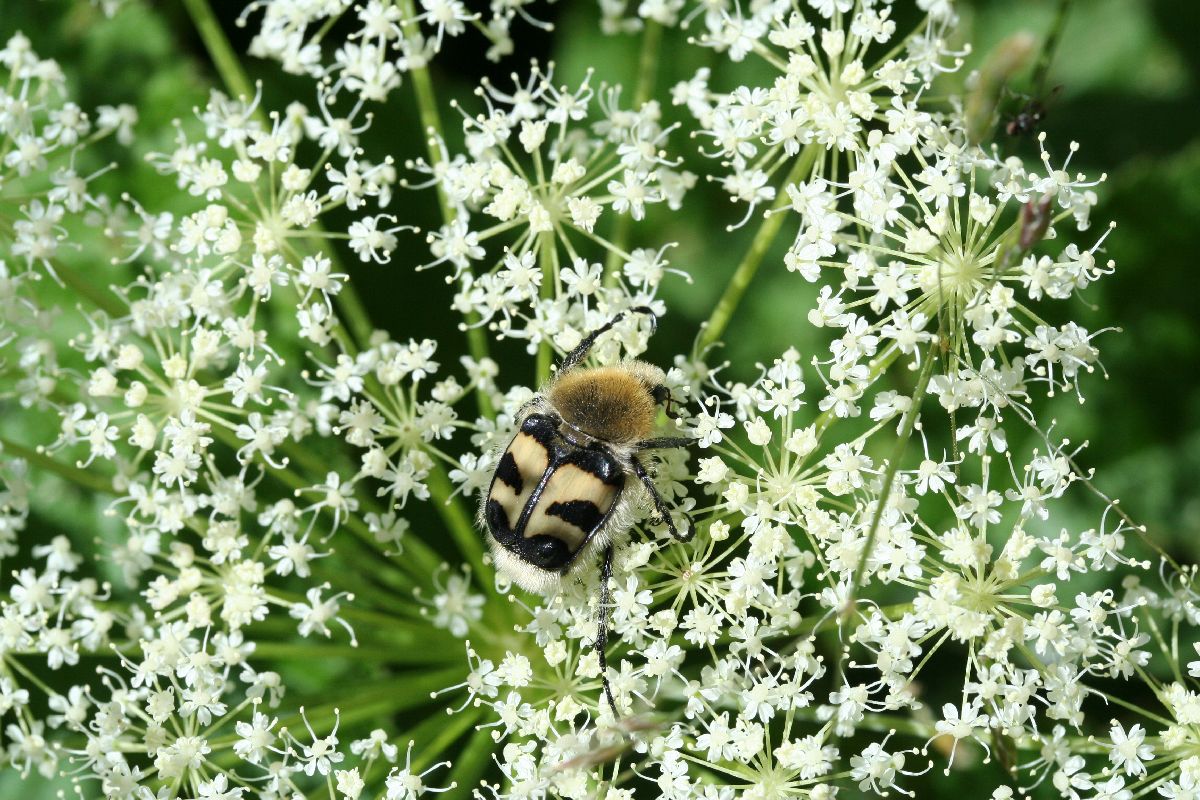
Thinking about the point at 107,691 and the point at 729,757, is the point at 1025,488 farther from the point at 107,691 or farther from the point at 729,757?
the point at 107,691

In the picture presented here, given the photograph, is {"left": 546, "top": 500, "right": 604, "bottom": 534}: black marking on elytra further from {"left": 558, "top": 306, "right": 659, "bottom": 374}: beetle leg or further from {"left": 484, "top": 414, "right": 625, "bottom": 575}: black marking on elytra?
{"left": 558, "top": 306, "right": 659, "bottom": 374}: beetle leg

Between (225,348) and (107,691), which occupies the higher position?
(225,348)

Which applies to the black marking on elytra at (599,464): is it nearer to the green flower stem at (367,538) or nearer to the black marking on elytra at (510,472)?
the black marking on elytra at (510,472)

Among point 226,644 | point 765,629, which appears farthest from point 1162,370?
point 226,644

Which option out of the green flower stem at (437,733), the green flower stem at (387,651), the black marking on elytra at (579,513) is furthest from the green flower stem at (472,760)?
the black marking on elytra at (579,513)

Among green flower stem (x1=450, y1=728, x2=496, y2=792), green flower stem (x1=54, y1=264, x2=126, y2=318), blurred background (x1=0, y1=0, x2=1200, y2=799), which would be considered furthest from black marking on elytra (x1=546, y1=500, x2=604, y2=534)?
green flower stem (x1=54, y1=264, x2=126, y2=318)

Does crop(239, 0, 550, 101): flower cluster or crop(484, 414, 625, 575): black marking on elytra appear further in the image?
crop(239, 0, 550, 101): flower cluster
